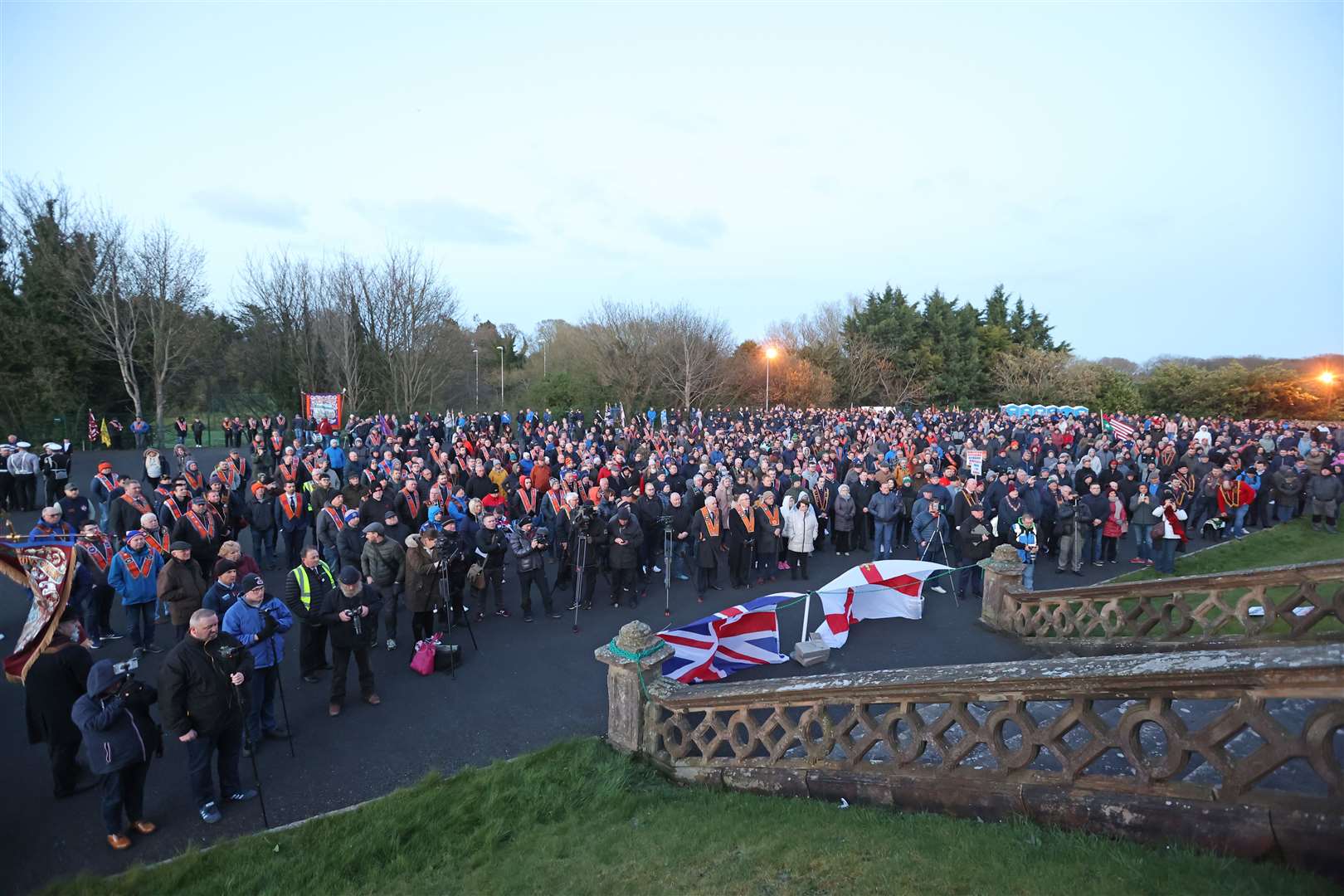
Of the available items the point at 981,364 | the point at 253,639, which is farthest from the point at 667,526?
the point at 981,364

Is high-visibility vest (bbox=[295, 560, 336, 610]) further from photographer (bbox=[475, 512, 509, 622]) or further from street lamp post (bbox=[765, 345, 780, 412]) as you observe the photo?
street lamp post (bbox=[765, 345, 780, 412])

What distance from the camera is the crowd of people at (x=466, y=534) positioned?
5.88 m

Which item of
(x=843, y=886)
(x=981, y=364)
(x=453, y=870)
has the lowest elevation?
(x=453, y=870)

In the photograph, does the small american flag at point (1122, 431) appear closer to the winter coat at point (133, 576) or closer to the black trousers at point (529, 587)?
the black trousers at point (529, 587)

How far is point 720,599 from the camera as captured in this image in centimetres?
1162

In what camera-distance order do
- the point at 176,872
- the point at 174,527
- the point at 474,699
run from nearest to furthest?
the point at 176,872, the point at 474,699, the point at 174,527

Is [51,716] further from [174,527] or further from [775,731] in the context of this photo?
[775,731]

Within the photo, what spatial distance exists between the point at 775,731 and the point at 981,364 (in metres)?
55.3

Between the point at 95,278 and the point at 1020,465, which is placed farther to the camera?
the point at 95,278

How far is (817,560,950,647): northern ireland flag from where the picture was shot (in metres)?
9.56

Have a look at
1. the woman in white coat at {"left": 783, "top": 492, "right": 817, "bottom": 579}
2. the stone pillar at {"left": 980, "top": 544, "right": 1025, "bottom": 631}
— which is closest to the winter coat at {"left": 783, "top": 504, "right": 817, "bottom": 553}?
the woman in white coat at {"left": 783, "top": 492, "right": 817, "bottom": 579}

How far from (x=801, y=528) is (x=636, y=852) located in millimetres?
8470

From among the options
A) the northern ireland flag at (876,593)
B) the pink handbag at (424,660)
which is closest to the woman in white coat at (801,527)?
the northern ireland flag at (876,593)

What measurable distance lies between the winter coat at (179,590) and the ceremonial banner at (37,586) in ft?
4.32
